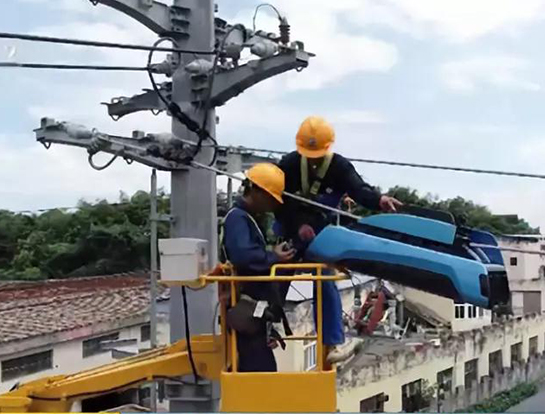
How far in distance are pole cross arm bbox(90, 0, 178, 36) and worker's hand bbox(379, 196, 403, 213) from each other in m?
3.06

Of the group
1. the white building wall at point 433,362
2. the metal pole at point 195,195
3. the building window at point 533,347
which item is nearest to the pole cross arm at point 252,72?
the metal pole at point 195,195

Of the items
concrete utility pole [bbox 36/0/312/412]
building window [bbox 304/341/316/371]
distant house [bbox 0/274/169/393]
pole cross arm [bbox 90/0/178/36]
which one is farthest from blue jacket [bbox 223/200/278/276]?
distant house [bbox 0/274/169/393]

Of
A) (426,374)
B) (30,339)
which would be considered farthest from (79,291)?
(426,374)

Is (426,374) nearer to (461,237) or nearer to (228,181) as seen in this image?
(228,181)

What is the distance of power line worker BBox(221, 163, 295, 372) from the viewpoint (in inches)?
159

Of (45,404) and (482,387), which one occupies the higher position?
(45,404)

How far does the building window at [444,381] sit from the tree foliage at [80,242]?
11035 millimetres

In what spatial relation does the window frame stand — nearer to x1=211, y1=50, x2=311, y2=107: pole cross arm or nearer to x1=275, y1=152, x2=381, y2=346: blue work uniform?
x1=211, y1=50, x2=311, y2=107: pole cross arm

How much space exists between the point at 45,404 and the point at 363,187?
2068mm

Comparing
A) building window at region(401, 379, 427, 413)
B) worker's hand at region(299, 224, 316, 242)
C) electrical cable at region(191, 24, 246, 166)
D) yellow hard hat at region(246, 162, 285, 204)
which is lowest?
building window at region(401, 379, 427, 413)

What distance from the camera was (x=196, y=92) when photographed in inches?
263

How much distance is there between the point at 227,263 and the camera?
4.22 metres

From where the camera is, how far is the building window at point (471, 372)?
43.1 ft

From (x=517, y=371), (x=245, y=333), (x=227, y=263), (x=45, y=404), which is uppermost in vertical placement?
(x=227, y=263)
